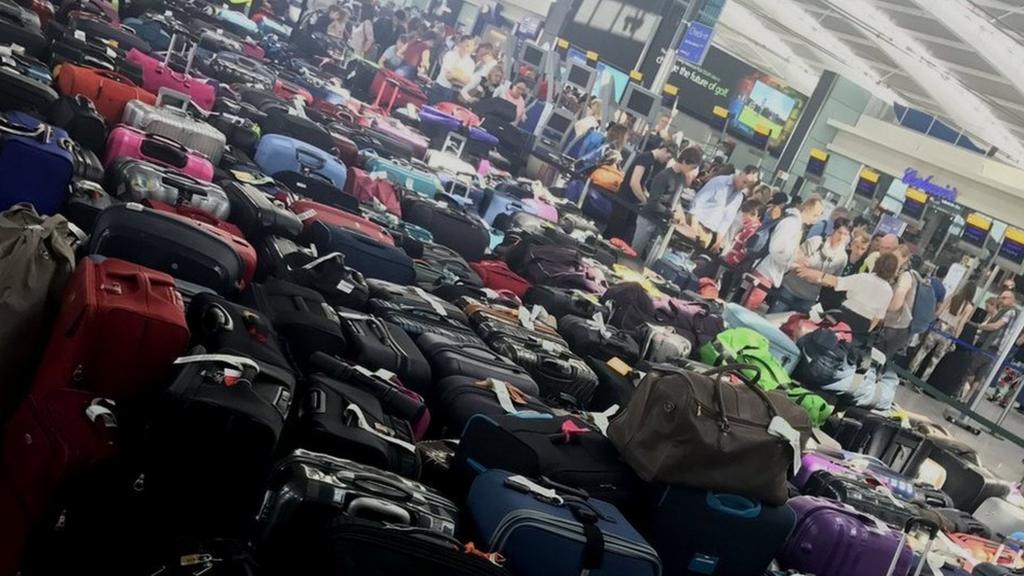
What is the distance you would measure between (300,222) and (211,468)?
8.16 feet

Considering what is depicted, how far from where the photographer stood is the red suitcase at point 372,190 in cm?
669

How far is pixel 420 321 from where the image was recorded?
452 cm

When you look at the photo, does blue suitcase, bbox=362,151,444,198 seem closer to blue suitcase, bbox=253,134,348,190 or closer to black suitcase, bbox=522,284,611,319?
blue suitcase, bbox=253,134,348,190

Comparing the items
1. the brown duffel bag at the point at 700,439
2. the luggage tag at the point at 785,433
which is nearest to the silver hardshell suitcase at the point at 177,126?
the brown duffel bag at the point at 700,439

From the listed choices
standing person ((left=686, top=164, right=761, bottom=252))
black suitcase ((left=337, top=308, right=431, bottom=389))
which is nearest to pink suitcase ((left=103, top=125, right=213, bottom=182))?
black suitcase ((left=337, top=308, right=431, bottom=389))

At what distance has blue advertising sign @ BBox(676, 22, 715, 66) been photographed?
14773mm

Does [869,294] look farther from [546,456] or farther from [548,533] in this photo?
[548,533]

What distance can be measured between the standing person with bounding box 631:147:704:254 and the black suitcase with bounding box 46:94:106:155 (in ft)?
19.1

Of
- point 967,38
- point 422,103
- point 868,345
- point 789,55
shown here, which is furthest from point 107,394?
point 789,55

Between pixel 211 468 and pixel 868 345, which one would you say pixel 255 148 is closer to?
pixel 211 468

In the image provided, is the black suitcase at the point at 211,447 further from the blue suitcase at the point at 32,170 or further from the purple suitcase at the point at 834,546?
the purple suitcase at the point at 834,546

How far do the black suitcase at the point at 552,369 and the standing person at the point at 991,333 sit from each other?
11233mm

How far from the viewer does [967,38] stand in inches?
718

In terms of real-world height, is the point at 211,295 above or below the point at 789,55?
below
